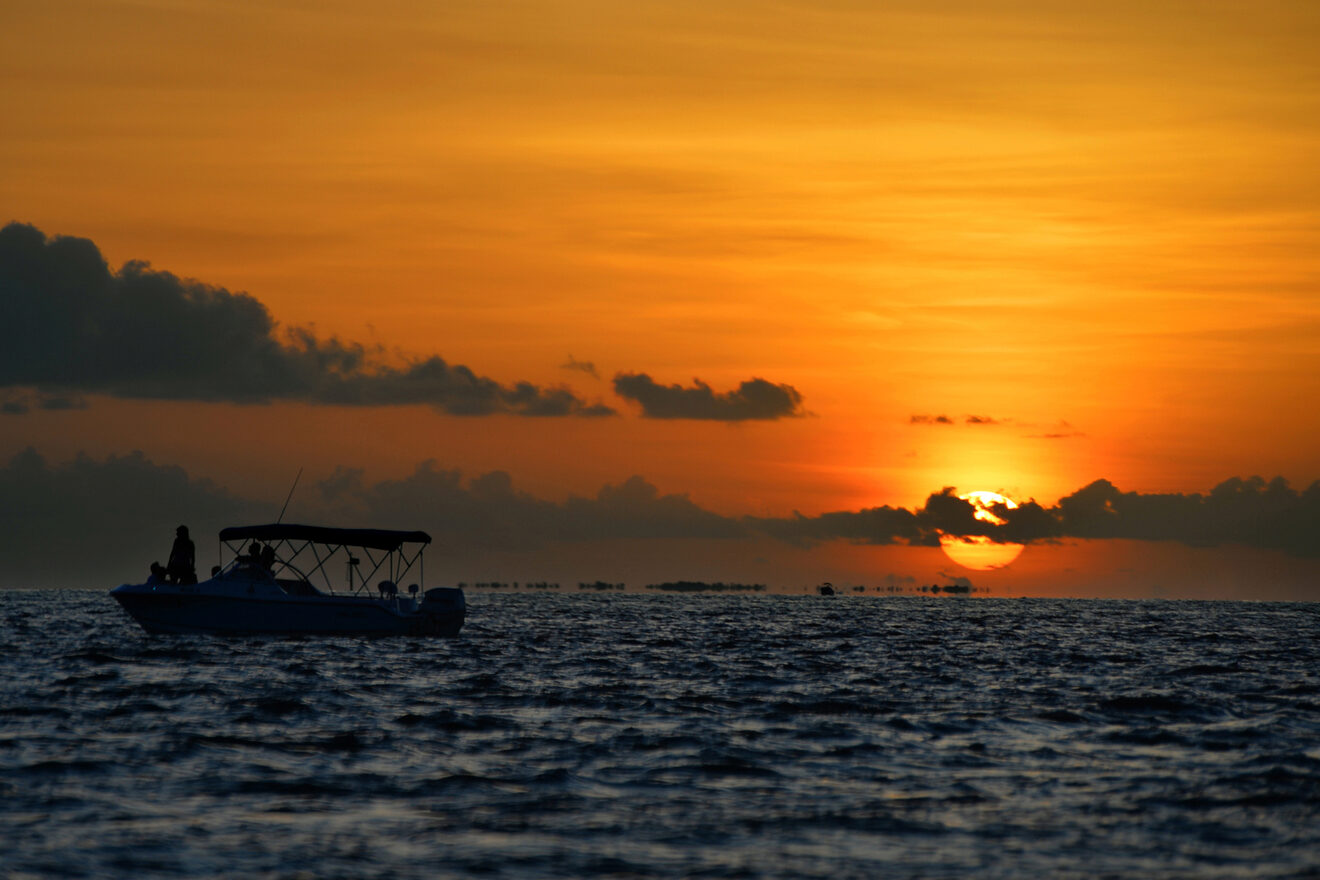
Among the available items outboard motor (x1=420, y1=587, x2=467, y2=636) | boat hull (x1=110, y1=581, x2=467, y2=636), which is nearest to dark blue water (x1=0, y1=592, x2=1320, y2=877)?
boat hull (x1=110, y1=581, x2=467, y2=636)

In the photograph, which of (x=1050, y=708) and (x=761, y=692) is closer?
(x=1050, y=708)

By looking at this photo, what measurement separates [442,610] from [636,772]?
3726 centimetres

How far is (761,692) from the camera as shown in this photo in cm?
4153

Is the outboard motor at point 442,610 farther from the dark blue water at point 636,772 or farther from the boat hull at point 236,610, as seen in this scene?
the dark blue water at point 636,772

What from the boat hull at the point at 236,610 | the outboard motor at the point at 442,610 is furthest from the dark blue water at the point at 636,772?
the outboard motor at the point at 442,610

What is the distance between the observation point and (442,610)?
201 ft

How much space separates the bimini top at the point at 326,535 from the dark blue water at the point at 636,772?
286 inches

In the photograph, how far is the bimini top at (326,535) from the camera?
5536 cm

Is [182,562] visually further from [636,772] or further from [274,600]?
[636,772]

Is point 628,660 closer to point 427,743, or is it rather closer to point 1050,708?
point 1050,708

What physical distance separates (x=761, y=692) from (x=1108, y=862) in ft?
77.6

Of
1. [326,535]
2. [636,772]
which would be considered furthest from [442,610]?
[636,772]

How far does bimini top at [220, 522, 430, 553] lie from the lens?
2179 inches

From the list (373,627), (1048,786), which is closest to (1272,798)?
(1048,786)
